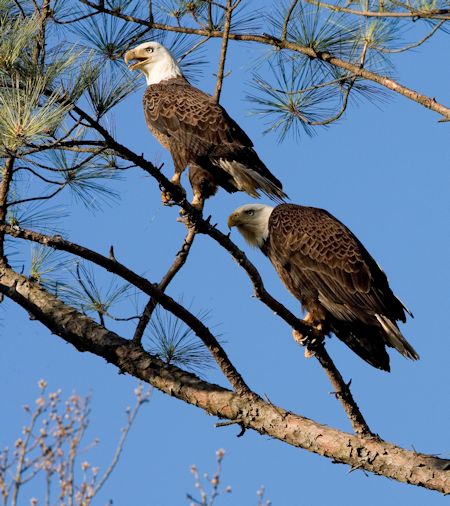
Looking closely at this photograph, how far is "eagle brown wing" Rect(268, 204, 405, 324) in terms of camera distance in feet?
15.4

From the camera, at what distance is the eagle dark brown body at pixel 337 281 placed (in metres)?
4.66

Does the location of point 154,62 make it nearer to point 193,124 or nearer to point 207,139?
point 193,124

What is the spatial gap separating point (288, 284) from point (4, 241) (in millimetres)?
1417

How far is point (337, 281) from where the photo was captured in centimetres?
482

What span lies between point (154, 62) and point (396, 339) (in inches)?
99.3

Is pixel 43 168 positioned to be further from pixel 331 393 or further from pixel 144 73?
pixel 144 73

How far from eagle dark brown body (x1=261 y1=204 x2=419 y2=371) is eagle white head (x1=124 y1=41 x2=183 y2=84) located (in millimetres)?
1396

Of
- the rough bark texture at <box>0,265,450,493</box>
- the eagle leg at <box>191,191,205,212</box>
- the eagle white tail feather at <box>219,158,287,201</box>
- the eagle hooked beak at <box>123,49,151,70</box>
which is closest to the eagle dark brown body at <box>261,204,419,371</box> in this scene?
the eagle white tail feather at <box>219,158,287,201</box>

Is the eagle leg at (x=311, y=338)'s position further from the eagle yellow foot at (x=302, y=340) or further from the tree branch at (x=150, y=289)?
the tree branch at (x=150, y=289)

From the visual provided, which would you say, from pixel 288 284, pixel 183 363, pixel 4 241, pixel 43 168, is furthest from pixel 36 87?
pixel 288 284

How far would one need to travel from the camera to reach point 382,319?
180 inches

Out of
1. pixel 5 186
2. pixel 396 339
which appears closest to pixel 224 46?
pixel 5 186

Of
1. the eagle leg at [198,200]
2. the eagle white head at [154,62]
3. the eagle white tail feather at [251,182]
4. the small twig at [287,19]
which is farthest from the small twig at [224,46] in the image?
the eagle white head at [154,62]

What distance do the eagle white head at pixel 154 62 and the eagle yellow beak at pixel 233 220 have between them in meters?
1.17
